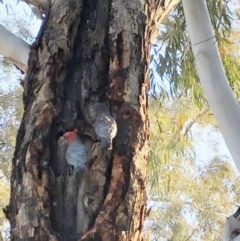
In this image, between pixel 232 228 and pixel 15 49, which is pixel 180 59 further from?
pixel 232 228

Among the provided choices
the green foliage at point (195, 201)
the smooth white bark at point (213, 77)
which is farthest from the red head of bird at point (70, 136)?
the green foliage at point (195, 201)

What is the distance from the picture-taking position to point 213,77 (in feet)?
3.84

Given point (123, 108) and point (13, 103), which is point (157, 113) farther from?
point (123, 108)

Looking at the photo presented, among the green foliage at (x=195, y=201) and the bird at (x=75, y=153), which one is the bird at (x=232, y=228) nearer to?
the bird at (x=75, y=153)

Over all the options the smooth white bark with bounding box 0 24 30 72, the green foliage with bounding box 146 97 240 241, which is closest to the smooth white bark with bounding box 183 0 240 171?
the smooth white bark with bounding box 0 24 30 72

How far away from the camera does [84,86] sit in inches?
42.6

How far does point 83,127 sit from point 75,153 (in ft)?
0.21

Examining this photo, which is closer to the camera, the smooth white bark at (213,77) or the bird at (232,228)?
the bird at (232,228)

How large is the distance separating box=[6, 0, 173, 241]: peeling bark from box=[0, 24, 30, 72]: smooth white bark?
187 millimetres

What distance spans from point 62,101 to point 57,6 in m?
0.22

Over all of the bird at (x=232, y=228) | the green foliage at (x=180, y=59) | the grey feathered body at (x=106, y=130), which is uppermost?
the green foliage at (x=180, y=59)

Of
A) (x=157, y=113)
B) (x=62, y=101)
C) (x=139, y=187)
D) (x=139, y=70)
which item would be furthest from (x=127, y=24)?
(x=157, y=113)

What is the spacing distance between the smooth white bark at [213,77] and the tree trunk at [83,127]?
0.13 meters

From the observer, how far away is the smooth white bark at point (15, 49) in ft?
4.29
